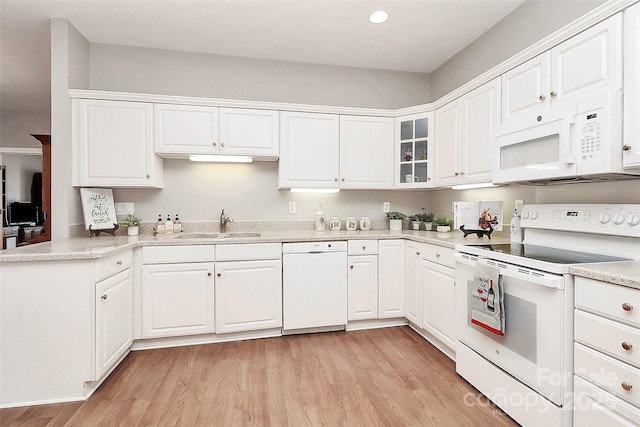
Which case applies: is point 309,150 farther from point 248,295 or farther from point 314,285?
point 248,295

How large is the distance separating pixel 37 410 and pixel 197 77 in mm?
2877

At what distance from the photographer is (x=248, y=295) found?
274 centimetres

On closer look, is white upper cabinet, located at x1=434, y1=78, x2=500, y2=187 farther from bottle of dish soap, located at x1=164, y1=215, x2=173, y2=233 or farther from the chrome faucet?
bottle of dish soap, located at x1=164, y1=215, x2=173, y2=233

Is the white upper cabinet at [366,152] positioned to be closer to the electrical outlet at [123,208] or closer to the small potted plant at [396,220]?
the small potted plant at [396,220]

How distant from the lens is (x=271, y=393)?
79.1 inches

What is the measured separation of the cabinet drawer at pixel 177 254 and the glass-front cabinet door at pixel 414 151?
1970mm

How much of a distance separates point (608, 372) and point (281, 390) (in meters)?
1.67

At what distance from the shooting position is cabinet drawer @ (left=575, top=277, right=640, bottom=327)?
3.97ft

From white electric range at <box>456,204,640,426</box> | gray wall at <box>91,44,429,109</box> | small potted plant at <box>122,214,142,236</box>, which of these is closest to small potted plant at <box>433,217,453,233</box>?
white electric range at <box>456,204,640,426</box>

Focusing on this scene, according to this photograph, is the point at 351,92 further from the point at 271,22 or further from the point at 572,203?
the point at 572,203

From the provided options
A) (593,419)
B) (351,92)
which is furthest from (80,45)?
(593,419)

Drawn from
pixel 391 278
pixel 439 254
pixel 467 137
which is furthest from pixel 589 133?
pixel 391 278

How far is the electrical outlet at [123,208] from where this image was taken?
306 centimetres

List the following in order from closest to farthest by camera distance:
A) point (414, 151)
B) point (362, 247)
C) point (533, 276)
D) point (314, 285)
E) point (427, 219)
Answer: point (533, 276), point (314, 285), point (362, 247), point (414, 151), point (427, 219)
